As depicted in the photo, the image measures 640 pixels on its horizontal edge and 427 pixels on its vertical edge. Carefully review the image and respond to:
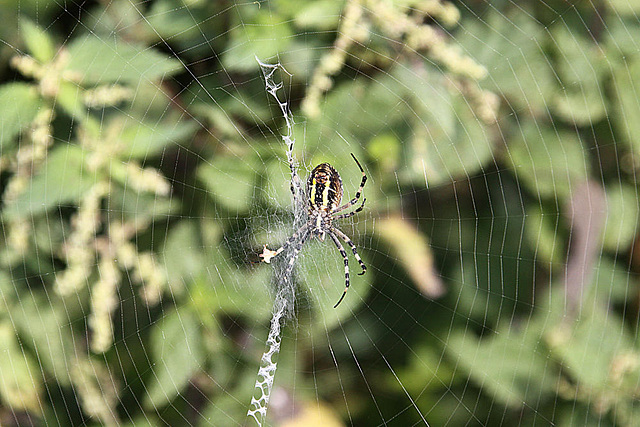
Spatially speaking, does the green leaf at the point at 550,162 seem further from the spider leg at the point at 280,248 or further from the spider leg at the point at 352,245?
the spider leg at the point at 280,248

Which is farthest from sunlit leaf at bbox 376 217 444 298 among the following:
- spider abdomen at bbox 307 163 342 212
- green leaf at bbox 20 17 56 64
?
green leaf at bbox 20 17 56 64

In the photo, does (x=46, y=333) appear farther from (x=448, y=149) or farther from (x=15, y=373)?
(x=448, y=149)

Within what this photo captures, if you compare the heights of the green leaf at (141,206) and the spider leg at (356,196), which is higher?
the spider leg at (356,196)

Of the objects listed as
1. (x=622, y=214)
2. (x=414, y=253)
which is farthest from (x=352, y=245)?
(x=622, y=214)

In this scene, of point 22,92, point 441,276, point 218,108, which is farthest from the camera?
point 441,276

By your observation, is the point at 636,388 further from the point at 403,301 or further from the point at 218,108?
the point at 218,108

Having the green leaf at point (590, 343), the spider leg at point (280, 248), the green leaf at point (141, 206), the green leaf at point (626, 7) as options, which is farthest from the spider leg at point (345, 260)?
the green leaf at point (626, 7)

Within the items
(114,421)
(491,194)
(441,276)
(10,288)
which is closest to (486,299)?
(441,276)
